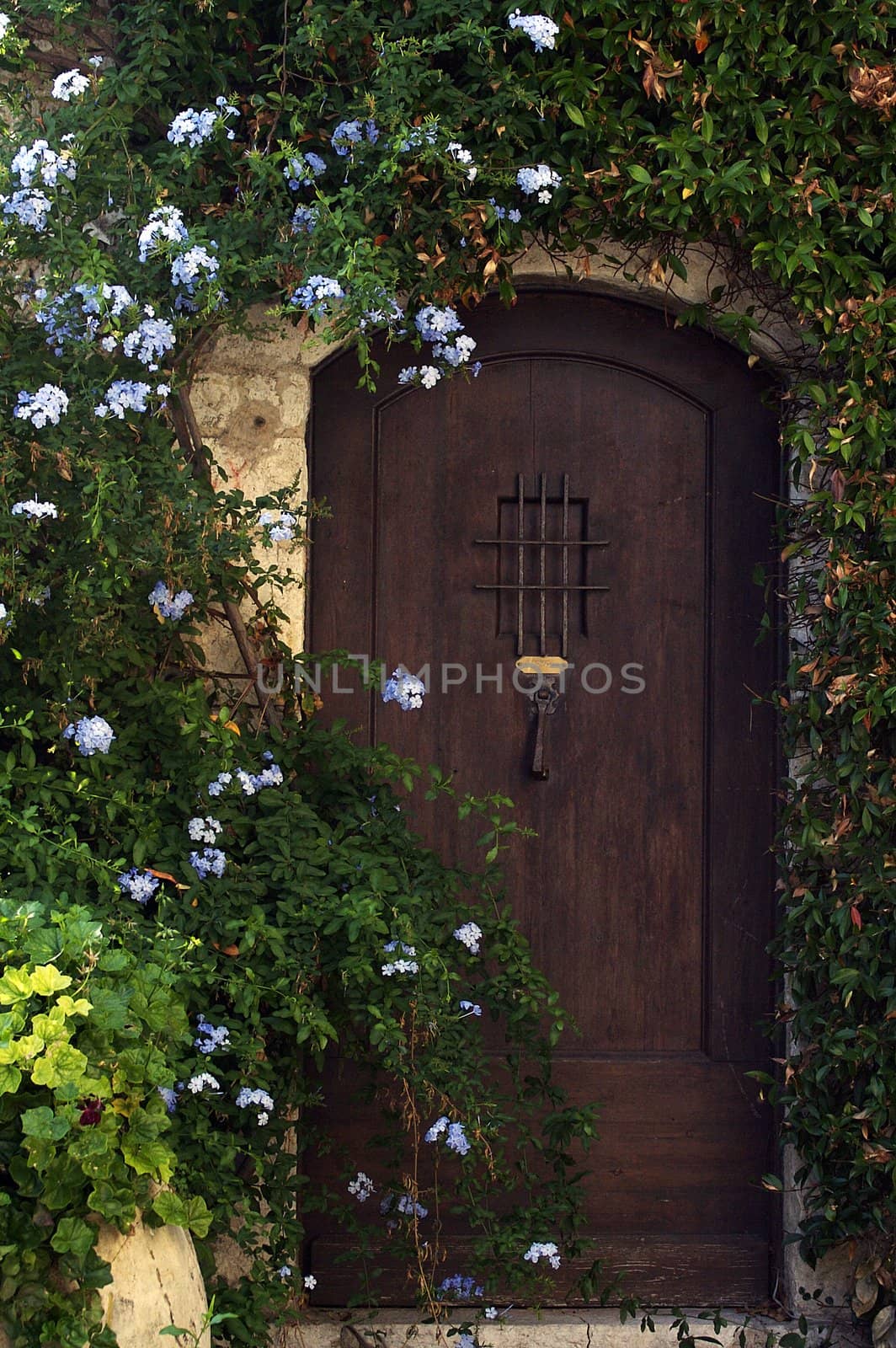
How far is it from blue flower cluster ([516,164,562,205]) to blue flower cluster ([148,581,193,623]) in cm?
115

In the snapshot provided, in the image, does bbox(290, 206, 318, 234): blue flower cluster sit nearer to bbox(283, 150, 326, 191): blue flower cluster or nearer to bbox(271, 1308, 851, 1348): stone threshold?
bbox(283, 150, 326, 191): blue flower cluster

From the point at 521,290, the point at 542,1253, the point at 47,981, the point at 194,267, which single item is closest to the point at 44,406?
the point at 194,267

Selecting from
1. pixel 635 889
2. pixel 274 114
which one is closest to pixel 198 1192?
pixel 635 889

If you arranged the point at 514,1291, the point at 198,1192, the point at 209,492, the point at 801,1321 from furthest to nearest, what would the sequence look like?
the point at 514,1291 → the point at 801,1321 → the point at 209,492 → the point at 198,1192

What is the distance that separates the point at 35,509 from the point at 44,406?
20cm

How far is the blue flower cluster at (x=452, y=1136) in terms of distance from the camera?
2.58 meters

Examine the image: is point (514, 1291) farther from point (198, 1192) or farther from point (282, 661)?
point (282, 661)

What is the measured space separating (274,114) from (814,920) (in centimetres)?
223

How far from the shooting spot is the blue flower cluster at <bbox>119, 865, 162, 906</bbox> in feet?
8.41

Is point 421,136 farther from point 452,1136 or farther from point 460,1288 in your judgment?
point 460,1288

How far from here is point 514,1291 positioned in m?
3.09

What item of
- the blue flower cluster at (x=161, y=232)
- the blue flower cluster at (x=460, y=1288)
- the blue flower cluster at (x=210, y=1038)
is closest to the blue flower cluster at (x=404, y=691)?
the blue flower cluster at (x=210, y=1038)

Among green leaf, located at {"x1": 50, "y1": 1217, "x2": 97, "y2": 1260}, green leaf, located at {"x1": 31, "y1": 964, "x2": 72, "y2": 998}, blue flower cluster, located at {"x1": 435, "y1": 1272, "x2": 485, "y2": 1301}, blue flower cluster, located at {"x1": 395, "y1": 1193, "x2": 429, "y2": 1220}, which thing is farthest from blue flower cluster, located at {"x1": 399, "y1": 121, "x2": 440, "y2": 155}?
blue flower cluster, located at {"x1": 435, "y1": 1272, "x2": 485, "y2": 1301}

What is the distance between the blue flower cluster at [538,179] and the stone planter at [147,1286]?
2173mm
